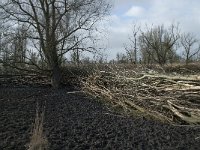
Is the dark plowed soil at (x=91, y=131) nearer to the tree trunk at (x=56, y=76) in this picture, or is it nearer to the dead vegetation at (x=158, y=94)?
the dead vegetation at (x=158, y=94)

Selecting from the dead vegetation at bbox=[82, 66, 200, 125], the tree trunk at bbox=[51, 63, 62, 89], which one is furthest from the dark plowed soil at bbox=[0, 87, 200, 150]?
the tree trunk at bbox=[51, 63, 62, 89]

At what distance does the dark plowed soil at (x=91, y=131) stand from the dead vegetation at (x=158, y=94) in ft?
1.72

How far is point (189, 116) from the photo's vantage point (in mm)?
9711

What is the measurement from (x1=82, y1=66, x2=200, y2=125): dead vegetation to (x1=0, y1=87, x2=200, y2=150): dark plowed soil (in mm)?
525

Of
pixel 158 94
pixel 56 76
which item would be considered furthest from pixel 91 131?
pixel 56 76

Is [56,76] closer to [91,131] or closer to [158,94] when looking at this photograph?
[158,94]

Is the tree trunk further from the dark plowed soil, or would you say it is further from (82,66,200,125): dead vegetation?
the dark plowed soil

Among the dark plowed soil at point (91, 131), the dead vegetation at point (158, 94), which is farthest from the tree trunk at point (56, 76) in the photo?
the dark plowed soil at point (91, 131)

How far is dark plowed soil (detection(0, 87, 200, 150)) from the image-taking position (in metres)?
7.33

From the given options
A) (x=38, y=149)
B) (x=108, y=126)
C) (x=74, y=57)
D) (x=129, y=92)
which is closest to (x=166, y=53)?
(x=74, y=57)

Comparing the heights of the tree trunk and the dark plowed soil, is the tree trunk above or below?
above

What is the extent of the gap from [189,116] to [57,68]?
40.2ft

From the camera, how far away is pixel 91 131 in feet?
28.0

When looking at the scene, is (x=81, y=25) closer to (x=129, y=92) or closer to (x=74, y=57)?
(x=74, y=57)
